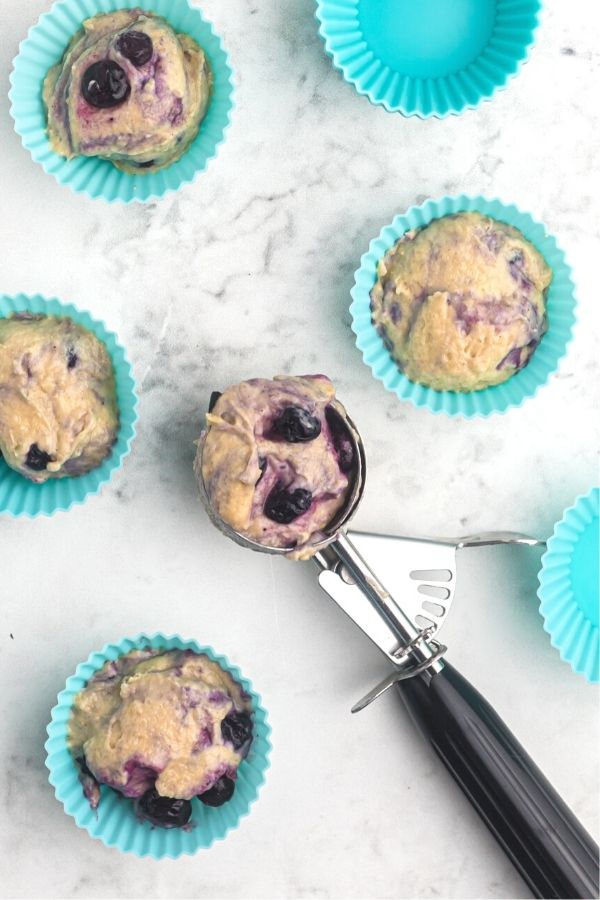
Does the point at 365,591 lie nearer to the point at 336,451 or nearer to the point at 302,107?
the point at 336,451

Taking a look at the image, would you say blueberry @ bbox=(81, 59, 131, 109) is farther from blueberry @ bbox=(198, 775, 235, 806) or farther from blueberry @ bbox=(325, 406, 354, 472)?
blueberry @ bbox=(198, 775, 235, 806)

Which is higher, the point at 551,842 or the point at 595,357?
the point at 595,357

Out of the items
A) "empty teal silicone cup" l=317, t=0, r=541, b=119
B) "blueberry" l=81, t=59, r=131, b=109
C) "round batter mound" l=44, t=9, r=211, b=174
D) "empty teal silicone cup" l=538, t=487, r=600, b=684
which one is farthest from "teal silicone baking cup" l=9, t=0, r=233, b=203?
"empty teal silicone cup" l=538, t=487, r=600, b=684

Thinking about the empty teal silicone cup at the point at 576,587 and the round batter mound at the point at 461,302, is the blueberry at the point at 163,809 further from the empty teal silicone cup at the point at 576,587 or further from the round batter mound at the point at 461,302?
the round batter mound at the point at 461,302

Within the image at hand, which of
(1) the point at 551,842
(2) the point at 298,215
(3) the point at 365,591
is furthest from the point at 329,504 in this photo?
(1) the point at 551,842

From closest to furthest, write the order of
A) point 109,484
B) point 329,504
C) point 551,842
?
point 329,504
point 551,842
point 109,484

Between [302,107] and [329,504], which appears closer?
[329,504]
